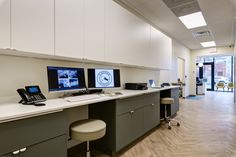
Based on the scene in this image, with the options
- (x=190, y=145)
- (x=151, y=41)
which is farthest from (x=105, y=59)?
(x=190, y=145)

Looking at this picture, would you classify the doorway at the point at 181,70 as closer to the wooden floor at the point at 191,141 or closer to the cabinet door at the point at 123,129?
the wooden floor at the point at 191,141

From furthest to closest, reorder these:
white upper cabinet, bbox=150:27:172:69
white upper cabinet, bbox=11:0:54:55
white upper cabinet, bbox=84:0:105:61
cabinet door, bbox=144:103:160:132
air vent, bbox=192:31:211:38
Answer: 1. air vent, bbox=192:31:211:38
2. white upper cabinet, bbox=150:27:172:69
3. cabinet door, bbox=144:103:160:132
4. white upper cabinet, bbox=84:0:105:61
5. white upper cabinet, bbox=11:0:54:55

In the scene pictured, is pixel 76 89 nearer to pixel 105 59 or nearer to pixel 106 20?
pixel 105 59

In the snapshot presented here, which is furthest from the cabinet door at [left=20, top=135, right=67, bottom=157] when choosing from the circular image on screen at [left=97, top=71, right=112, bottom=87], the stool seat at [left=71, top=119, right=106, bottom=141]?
the circular image on screen at [left=97, top=71, right=112, bottom=87]

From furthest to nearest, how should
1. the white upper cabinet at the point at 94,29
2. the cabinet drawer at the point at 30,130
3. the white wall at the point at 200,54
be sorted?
the white wall at the point at 200,54, the white upper cabinet at the point at 94,29, the cabinet drawer at the point at 30,130

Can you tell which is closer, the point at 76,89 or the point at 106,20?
the point at 76,89

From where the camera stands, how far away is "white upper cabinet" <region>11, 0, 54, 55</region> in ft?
4.58

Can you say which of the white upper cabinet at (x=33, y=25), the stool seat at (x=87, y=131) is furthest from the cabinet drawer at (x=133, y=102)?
the white upper cabinet at (x=33, y=25)

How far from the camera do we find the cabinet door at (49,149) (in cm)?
125

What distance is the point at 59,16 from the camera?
1.73 m

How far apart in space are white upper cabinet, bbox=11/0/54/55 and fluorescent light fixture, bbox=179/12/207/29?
3.64m

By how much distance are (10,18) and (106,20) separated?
130 cm

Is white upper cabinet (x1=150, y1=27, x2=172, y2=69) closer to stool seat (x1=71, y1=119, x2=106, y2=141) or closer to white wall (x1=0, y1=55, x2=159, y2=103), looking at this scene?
white wall (x1=0, y1=55, x2=159, y2=103)

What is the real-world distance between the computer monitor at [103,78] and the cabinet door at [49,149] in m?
1.10
